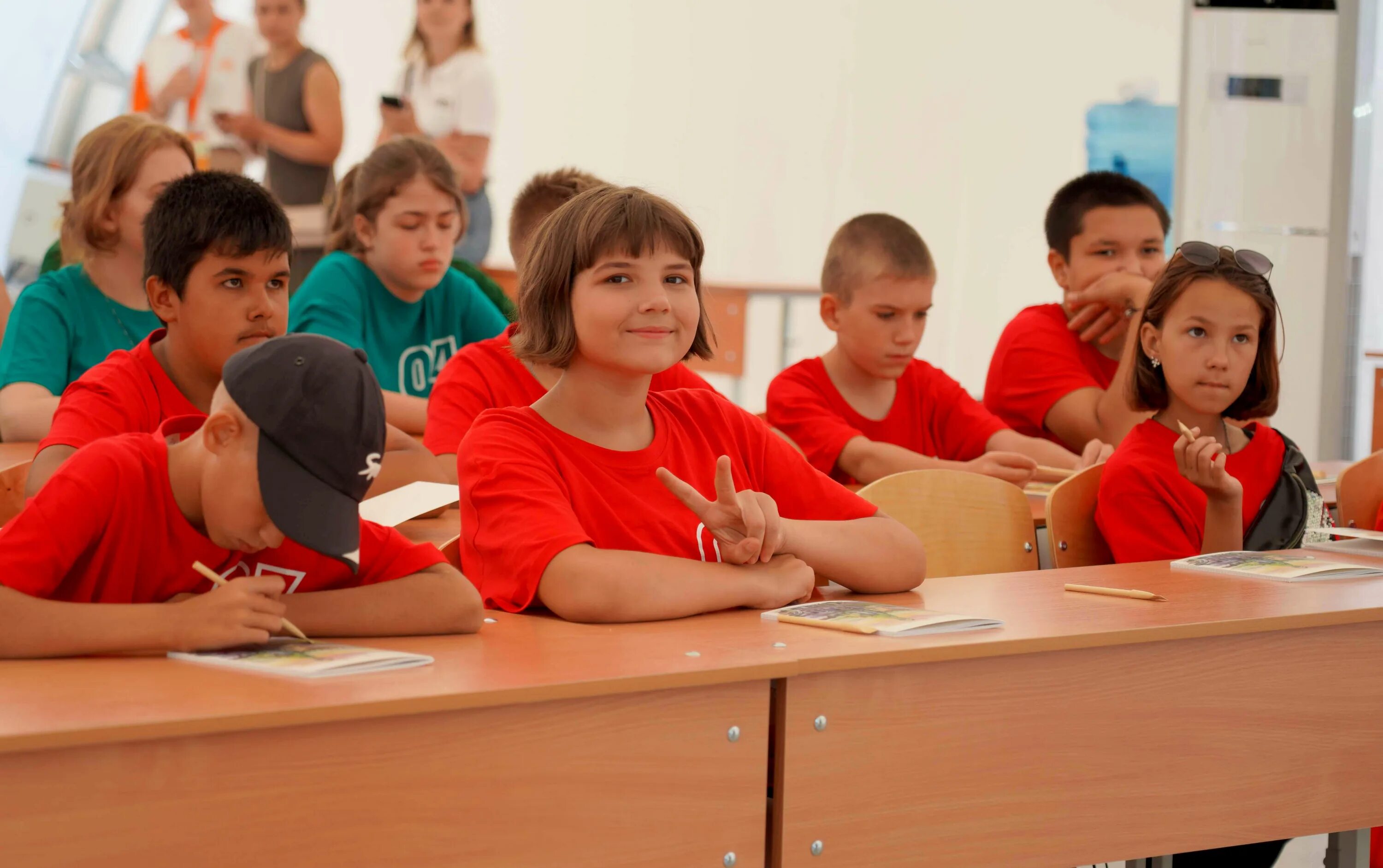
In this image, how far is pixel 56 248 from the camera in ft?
10.8

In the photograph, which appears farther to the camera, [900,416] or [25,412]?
[900,416]

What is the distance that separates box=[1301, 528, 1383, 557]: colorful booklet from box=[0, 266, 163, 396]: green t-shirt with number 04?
88.2 inches

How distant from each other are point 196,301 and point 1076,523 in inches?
58.4

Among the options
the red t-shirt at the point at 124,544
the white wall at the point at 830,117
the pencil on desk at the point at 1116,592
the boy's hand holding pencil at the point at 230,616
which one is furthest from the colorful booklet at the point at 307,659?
the white wall at the point at 830,117

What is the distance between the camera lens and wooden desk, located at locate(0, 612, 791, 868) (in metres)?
1.04

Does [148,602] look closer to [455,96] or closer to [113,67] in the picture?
[455,96]

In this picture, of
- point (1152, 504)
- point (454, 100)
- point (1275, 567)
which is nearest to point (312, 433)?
point (1275, 567)

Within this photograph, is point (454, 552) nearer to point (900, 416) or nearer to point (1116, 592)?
point (1116, 592)

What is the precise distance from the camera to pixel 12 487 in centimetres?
214

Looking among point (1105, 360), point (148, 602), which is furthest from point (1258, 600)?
point (1105, 360)

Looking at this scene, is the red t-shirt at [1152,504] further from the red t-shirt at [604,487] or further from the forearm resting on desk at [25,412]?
the forearm resting on desk at [25,412]

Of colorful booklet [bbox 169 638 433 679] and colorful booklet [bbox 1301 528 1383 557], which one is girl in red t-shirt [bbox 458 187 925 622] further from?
colorful booklet [bbox 1301 528 1383 557]

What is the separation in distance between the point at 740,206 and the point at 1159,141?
6.82 feet

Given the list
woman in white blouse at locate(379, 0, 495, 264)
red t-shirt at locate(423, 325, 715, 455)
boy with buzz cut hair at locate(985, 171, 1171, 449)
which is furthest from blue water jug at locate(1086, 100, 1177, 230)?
red t-shirt at locate(423, 325, 715, 455)
